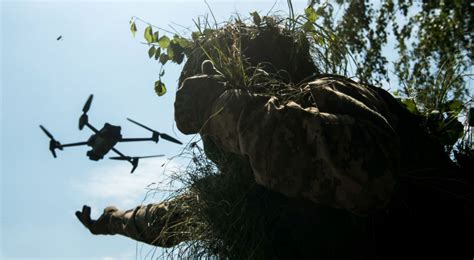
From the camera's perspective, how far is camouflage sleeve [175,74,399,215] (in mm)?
1639

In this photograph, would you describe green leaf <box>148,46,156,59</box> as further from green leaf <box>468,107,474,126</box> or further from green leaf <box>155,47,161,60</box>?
green leaf <box>468,107,474,126</box>

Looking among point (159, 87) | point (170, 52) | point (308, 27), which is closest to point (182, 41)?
point (170, 52)

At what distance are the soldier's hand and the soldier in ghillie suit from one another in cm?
149

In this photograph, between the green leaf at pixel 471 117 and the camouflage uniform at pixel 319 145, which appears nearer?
the camouflage uniform at pixel 319 145

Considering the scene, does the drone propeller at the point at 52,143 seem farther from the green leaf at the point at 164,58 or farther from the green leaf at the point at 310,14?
the green leaf at the point at 310,14

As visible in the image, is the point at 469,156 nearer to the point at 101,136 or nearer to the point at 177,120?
the point at 177,120

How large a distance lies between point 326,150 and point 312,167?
73mm

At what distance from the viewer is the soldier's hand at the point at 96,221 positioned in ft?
12.7

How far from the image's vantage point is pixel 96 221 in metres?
3.93

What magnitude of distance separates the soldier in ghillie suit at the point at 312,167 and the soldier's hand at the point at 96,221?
1489 mm

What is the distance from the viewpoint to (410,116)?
227cm

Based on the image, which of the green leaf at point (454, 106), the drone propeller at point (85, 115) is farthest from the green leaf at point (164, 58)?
the green leaf at point (454, 106)

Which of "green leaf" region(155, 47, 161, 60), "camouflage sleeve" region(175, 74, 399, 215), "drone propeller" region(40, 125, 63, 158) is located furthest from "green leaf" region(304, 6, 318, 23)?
"drone propeller" region(40, 125, 63, 158)

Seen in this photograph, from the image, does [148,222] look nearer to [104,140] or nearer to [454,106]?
[104,140]
